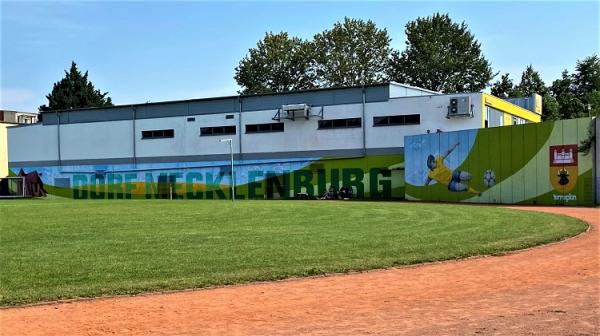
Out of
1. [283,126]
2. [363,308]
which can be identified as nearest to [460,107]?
[283,126]

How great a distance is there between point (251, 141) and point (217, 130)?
3504mm

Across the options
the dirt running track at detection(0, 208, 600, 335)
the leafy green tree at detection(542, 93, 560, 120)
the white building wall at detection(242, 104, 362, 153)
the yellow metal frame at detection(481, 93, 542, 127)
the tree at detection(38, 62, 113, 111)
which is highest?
the tree at detection(38, 62, 113, 111)

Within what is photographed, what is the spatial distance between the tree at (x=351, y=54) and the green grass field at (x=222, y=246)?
5386 centimetres

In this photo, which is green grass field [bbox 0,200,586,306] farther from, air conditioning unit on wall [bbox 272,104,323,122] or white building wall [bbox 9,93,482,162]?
air conditioning unit on wall [bbox 272,104,323,122]

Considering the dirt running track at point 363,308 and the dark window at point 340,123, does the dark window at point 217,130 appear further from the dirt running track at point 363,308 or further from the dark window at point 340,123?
the dirt running track at point 363,308

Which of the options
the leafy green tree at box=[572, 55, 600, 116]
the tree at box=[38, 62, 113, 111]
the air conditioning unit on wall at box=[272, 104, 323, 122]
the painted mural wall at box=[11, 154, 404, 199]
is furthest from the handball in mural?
the tree at box=[38, 62, 113, 111]

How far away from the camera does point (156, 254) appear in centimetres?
1288

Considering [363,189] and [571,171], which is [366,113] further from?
[571,171]

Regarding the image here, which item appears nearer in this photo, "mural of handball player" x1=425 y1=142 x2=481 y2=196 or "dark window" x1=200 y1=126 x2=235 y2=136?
"mural of handball player" x1=425 y1=142 x2=481 y2=196

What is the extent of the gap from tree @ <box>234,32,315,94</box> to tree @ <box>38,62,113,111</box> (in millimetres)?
23105

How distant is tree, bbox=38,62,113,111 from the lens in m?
82.2

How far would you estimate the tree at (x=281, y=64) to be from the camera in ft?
253

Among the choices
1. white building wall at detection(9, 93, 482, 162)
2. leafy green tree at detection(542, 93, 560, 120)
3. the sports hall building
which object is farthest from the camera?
leafy green tree at detection(542, 93, 560, 120)

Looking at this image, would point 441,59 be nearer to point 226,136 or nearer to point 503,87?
point 503,87
